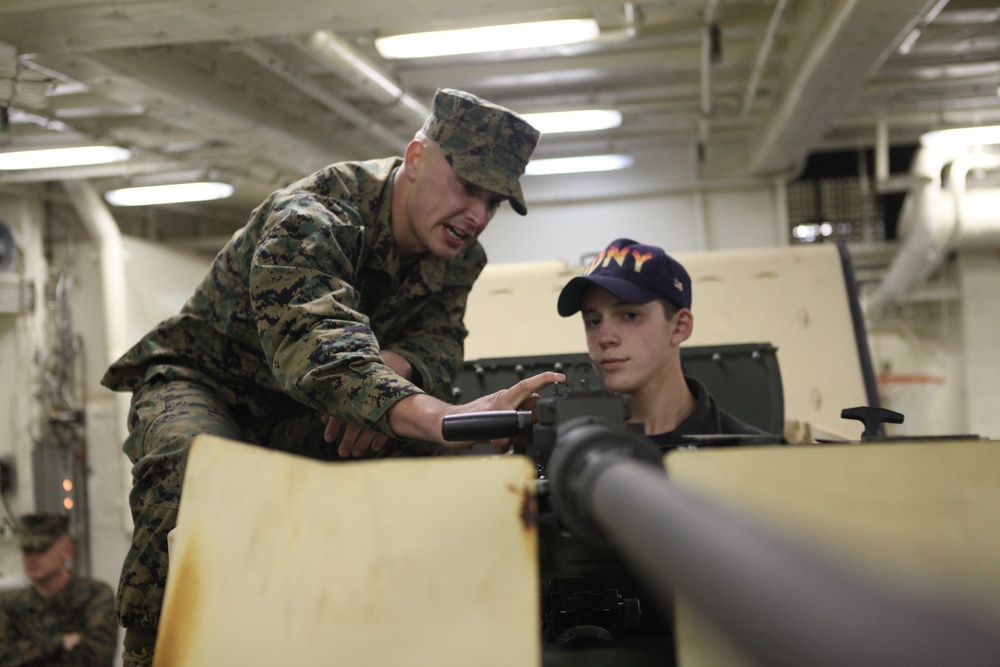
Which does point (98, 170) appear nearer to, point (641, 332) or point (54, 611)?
point (54, 611)

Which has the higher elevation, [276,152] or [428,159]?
[276,152]

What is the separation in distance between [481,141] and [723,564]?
1.96 m

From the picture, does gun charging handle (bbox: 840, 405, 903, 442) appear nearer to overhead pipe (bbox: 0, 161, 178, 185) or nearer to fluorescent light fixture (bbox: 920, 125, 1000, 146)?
overhead pipe (bbox: 0, 161, 178, 185)

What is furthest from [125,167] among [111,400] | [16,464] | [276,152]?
[16,464]

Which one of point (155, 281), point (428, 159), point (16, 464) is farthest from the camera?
point (155, 281)

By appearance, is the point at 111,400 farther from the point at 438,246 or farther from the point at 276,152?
the point at 438,246

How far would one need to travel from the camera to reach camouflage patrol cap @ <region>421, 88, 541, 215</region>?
2576mm

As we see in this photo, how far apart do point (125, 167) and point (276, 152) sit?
4.31ft

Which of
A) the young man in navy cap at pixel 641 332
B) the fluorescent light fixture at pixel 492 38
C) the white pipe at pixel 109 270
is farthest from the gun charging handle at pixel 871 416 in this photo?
the white pipe at pixel 109 270

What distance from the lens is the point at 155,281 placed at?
9.18 m

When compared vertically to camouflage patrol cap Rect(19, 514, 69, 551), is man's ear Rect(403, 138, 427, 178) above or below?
above

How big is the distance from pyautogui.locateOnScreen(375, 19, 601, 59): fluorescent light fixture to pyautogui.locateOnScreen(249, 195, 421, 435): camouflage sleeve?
10.3 ft

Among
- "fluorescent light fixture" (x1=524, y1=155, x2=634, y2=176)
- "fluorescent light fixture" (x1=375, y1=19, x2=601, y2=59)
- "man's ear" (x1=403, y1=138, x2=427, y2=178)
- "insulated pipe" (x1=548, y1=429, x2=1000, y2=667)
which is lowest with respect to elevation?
"insulated pipe" (x1=548, y1=429, x2=1000, y2=667)

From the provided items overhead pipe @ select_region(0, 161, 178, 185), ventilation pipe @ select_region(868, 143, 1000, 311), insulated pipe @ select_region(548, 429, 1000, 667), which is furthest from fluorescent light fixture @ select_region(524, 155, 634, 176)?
insulated pipe @ select_region(548, 429, 1000, 667)
